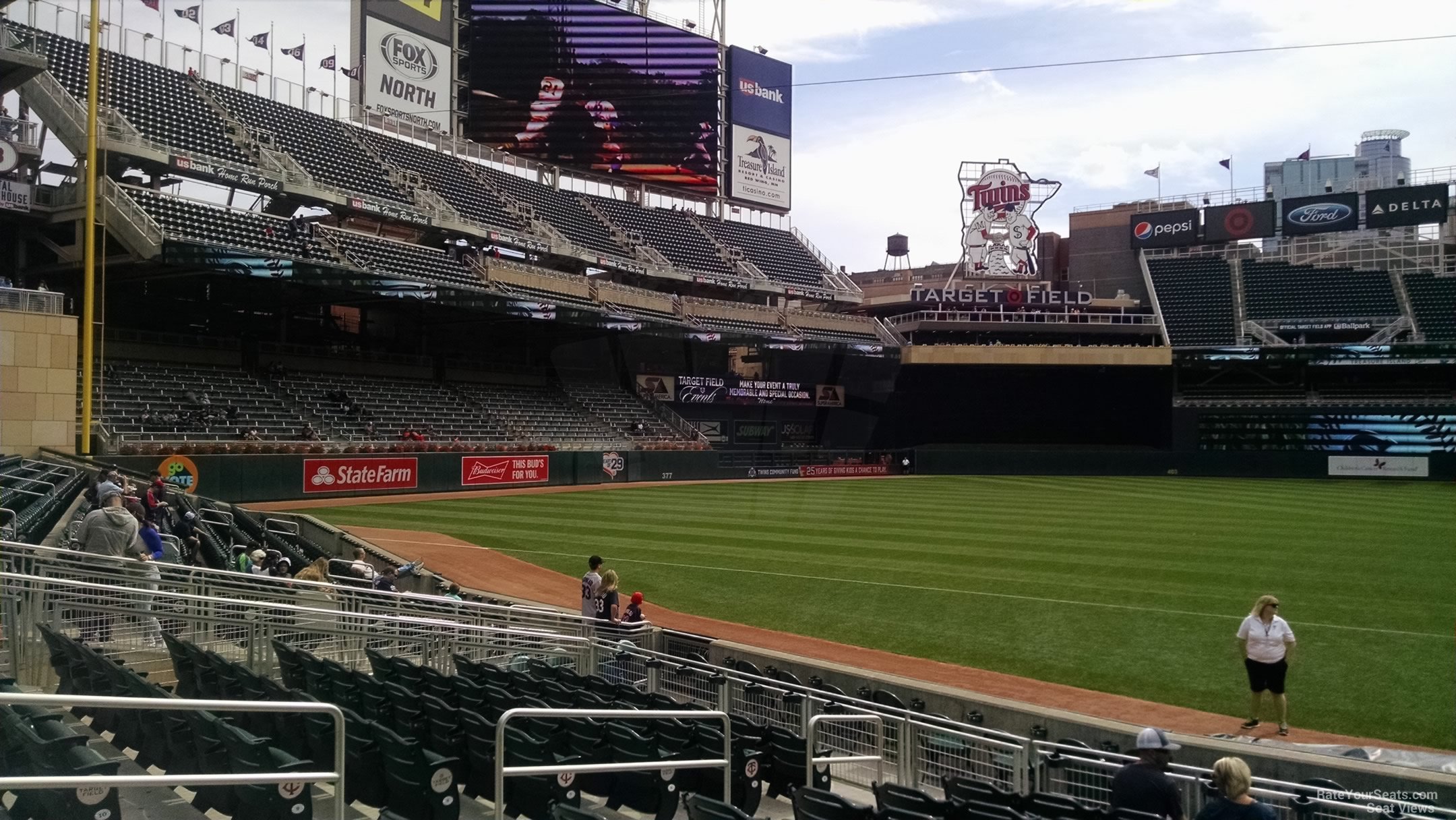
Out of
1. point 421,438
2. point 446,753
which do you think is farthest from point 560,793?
point 421,438

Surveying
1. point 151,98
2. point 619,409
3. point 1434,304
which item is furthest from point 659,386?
point 1434,304

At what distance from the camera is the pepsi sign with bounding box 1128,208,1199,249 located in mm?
56625

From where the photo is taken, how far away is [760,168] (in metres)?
54.0

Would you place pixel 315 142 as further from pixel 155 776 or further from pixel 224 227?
pixel 155 776

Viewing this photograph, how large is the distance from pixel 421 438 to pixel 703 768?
93.6 feet

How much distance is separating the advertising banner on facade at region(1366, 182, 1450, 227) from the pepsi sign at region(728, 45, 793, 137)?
3007cm

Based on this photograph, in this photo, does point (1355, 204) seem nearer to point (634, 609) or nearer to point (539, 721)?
point (634, 609)

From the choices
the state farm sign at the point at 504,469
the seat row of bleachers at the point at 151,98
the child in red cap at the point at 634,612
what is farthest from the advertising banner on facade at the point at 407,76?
the child in red cap at the point at 634,612

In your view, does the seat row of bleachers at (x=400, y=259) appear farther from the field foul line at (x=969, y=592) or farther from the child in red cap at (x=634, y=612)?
the child in red cap at (x=634, y=612)

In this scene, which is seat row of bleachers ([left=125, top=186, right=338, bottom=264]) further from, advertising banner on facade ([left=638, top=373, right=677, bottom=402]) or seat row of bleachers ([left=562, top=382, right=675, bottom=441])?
advertising banner on facade ([left=638, top=373, right=677, bottom=402])

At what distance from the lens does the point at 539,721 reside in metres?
6.11

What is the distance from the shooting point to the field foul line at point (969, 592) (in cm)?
1298

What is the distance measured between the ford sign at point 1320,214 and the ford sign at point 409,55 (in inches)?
1716

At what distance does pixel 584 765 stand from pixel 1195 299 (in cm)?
5503
